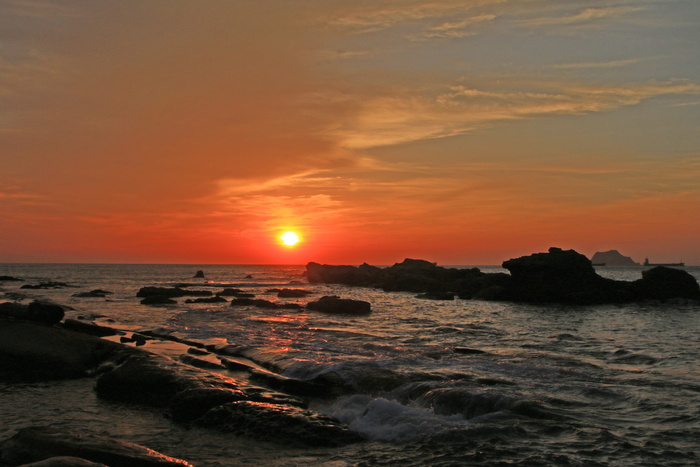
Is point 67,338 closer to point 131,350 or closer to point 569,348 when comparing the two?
point 131,350

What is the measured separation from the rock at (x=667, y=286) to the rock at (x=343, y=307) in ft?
99.5

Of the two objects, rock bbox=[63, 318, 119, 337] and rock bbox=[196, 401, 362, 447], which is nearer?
rock bbox=[196, 401, 362, 447]

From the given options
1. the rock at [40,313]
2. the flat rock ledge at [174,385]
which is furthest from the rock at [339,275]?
the flat rock ledge at [174,385]

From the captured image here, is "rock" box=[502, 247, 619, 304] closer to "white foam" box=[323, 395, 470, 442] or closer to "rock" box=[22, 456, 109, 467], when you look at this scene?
"white foam" box=[323, 395, 470, 442]

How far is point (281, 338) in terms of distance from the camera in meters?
24.2

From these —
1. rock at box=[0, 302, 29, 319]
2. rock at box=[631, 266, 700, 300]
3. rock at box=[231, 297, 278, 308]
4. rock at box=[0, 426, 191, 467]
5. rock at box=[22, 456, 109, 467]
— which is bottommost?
rock at box=[231, 297, 278, 308]

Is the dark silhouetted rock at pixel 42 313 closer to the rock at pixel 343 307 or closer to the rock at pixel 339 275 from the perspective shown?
the rock at pixel 343 307

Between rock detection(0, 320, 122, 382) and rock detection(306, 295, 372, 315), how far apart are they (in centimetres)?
2467

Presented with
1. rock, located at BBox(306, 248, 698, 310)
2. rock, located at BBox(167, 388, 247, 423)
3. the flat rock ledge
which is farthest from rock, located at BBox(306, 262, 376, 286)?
rock, located at BBox(167, 388, 247, 423)

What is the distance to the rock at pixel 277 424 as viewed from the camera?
9375 mm

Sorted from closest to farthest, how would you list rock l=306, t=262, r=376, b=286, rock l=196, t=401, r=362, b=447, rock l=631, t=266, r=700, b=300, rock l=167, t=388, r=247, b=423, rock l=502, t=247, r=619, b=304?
rock l=196, t=401, r=362, b=447
rock l=167, t=388, r=247, b=423
rock l=631, t=266, r=700, b=300
rock l=502, t=247, r=619, b=304
rock l=306, t=262, r=376, b=286

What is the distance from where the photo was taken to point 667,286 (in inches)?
1982

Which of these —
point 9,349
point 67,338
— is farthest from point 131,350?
point 9,349

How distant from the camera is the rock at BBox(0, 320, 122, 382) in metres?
14.7
